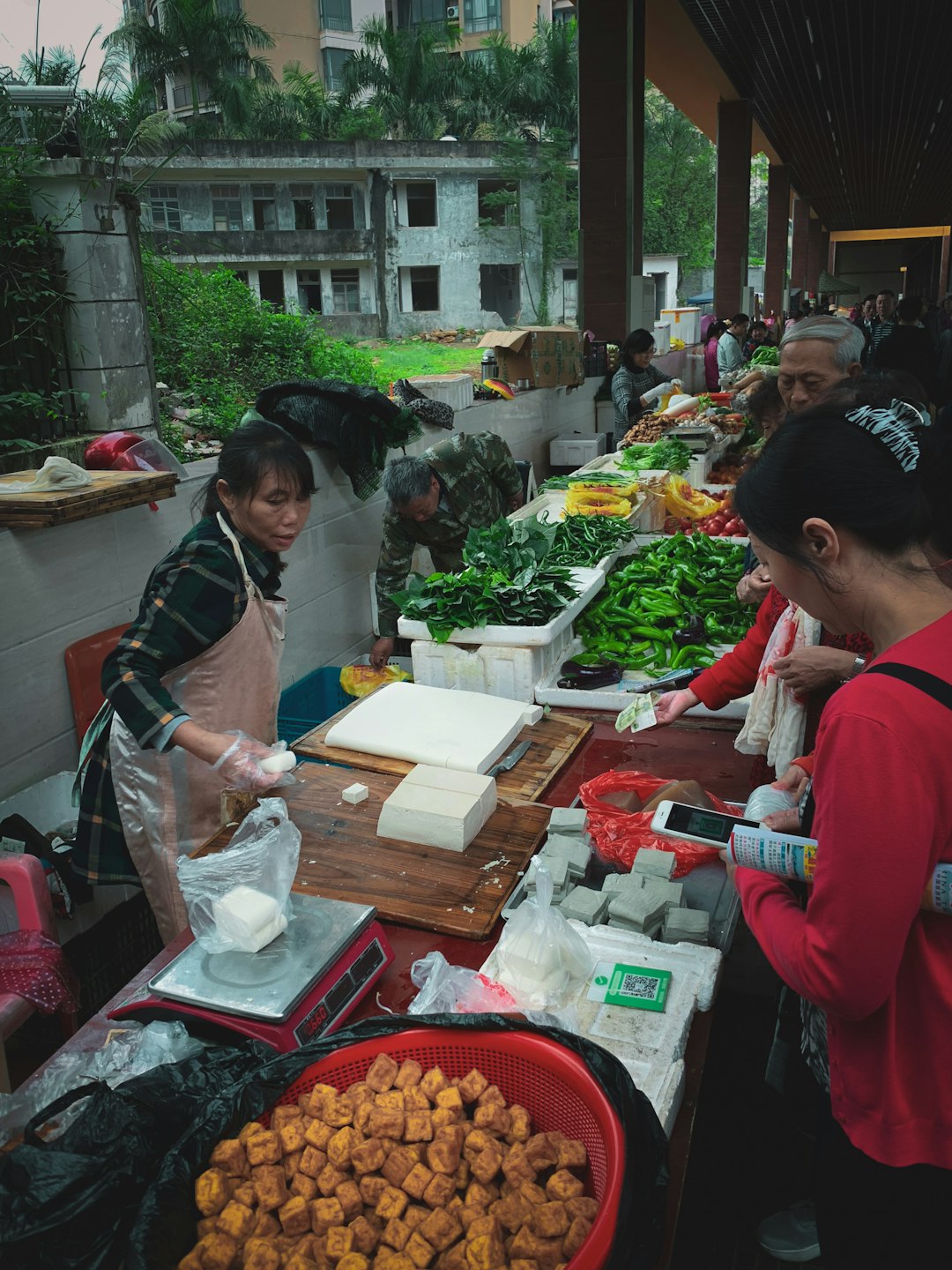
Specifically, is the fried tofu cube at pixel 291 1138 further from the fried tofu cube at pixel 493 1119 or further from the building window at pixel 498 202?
the building window at pixel 498 202

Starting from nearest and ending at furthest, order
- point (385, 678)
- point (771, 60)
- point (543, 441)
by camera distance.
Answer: point (385, 678)
point (543, 441)
point (771, 60)

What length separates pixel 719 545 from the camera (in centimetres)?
450

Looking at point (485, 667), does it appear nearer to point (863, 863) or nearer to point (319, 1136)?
point (319, 1136)

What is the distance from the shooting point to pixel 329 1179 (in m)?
1.35

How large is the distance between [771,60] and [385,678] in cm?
1557

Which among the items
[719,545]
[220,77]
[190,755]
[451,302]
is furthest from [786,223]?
[190,755]

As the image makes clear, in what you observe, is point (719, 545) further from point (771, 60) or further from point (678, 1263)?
point (771, 60)

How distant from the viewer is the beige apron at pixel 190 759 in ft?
8.60

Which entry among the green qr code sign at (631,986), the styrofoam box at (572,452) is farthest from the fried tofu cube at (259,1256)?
the styrofoam box at (572,452)

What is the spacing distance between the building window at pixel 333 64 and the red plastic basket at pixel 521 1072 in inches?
1809

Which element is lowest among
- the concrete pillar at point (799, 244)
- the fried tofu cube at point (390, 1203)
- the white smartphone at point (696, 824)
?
the fried tofu cube at point (390, 1203)

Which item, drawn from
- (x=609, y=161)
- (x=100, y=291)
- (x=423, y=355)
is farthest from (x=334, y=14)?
(x=100, y=291)

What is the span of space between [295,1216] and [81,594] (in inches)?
113

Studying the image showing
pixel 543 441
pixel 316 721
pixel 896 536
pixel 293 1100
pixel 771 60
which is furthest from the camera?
pixel 771 60
